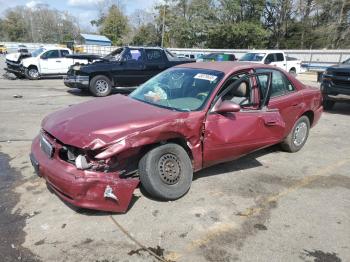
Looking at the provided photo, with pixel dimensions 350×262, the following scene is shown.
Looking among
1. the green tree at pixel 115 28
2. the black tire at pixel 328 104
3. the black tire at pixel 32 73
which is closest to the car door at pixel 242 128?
the black tire at pixel 328 104

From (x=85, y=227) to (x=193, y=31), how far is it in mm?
52068

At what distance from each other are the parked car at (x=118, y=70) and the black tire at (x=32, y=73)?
6245 mm

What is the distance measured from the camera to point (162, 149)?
4129 mm

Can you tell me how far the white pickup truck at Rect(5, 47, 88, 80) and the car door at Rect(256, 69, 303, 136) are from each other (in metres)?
14.6

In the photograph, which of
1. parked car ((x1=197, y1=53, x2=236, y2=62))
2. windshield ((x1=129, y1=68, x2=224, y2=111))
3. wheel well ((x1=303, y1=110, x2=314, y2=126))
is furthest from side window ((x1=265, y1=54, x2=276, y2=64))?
windshield ((x1=129, y1=68, x2=224, y2=111))

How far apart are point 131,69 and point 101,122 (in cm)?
948

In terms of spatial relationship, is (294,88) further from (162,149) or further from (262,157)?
(162,149)

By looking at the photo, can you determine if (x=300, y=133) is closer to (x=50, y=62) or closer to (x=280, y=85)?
(x=280, y=85)

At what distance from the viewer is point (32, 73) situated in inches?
738

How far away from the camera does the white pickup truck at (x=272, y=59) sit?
811 inches

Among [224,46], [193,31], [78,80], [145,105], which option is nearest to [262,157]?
[145,105]

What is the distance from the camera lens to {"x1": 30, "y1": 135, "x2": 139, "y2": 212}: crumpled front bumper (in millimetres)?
3621

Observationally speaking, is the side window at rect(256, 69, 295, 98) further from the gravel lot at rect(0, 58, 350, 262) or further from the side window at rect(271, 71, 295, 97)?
the gravel lot at rect(0, 58, 350, 262)

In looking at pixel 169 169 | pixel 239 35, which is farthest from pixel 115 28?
pixel 169 169
